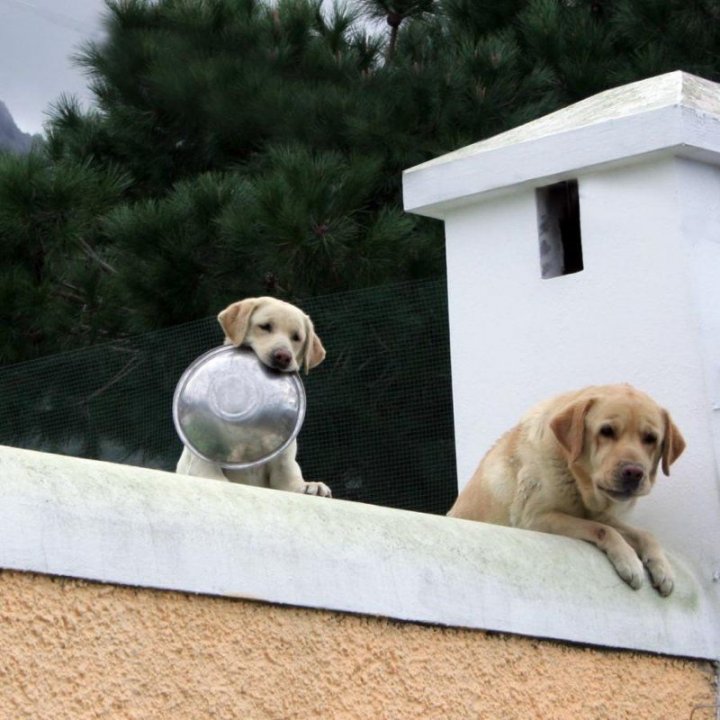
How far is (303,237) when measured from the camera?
8602 mm

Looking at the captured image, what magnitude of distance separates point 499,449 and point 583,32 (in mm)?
6861

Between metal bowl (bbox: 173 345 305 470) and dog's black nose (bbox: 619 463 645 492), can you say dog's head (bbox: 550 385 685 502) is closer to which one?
dog's black nose (bbox: 619 463 645 492)

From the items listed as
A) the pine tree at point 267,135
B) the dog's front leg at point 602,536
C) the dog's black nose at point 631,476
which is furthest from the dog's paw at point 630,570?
the pine tree at point 267,135

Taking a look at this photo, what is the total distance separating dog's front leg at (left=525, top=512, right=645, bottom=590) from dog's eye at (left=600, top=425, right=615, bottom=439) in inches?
10.0

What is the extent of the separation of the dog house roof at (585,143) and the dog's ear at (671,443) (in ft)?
2.73

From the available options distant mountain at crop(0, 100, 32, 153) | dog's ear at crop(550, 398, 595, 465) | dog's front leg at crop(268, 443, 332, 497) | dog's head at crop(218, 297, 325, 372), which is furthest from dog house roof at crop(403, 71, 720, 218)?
distant mountain at crop(0, 100, 32, 153)

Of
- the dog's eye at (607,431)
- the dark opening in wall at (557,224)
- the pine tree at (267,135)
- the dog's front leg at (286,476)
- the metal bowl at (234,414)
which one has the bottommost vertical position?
the dog's front leg at (286,476)

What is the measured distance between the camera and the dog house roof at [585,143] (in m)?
4.55

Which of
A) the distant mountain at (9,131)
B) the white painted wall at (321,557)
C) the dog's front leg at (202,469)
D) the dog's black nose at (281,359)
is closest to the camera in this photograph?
the white painted wall at (321,557)

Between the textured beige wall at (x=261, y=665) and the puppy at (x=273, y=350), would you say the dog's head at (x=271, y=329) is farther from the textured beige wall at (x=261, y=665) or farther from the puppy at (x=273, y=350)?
the textured beige wall at (x=261, y=665)

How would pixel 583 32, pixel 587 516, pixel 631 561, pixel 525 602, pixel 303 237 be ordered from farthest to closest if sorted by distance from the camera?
pixel 583 32
pixel 303 237
pixel 587 516
pixel 631 561
pixel 525 602

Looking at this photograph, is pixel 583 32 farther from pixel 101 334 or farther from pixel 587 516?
pixel 587 516

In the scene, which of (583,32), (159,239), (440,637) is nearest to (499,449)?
(440,637)

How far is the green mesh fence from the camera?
7125 millimetres
